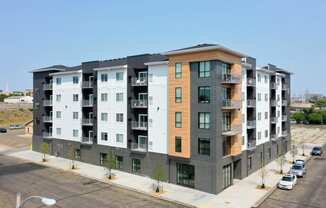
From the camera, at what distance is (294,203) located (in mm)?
26766

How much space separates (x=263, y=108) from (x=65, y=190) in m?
30.6

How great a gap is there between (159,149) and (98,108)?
12373 millimetres

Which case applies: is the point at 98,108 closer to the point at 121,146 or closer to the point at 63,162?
the point at 121,146

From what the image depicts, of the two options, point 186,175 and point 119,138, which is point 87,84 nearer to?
point 119,138

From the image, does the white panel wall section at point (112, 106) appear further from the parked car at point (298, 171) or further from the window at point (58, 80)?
the parked car at point (298, 171)

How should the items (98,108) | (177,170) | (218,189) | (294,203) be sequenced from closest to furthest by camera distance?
1. (294,203)
2. (218,189)
3. (177,170)
4. (98,108)

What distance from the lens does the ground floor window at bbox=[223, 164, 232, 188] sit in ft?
103

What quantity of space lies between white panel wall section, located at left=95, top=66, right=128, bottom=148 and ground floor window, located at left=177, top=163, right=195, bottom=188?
9158mm

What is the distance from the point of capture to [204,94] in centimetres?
3025

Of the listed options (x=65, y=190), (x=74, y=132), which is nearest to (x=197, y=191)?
(x=65, y=190)

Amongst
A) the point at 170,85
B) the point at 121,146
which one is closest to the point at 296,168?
the point at 170,85

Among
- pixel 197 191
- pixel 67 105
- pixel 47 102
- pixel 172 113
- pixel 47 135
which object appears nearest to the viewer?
pixel 197 191

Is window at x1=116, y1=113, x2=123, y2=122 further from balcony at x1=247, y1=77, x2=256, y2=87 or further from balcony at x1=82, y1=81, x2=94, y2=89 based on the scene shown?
balcony at x1=247, y1=77, x2=256, y2=87

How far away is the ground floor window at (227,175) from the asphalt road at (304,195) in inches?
191
